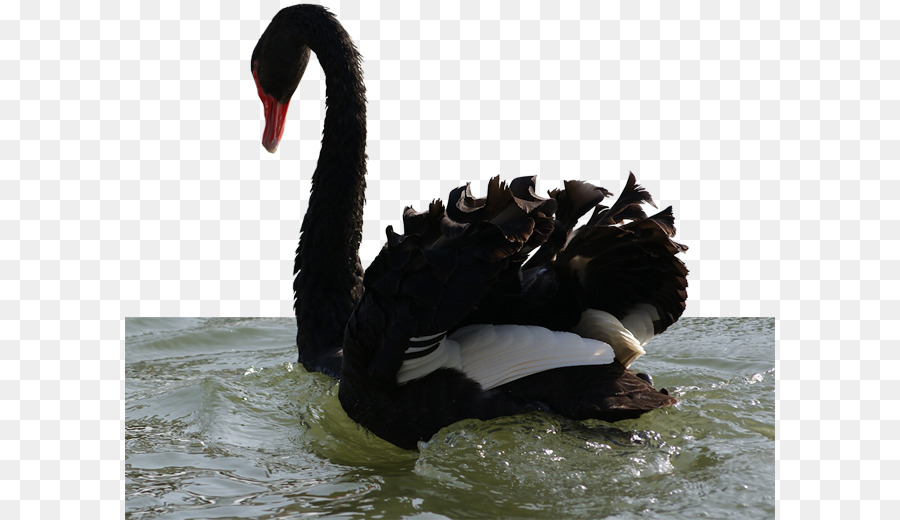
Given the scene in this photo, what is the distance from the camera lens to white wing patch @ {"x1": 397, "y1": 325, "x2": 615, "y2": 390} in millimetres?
3670

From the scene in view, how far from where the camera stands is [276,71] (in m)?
5.25

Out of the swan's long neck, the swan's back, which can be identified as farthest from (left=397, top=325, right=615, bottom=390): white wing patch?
the swan's long neck

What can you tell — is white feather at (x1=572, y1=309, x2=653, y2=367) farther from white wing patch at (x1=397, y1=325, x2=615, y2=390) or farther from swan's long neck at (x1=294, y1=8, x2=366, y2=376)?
swan's long neck at (x1=294, y1=8, x2=366, y2=376)

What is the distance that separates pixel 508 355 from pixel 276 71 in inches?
94.0

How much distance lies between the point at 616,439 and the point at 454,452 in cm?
62

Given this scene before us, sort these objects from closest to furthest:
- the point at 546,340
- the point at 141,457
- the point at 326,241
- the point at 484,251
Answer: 1. the point at 484,251
2. the point at 546,340
3. the point at 141,457
4. the point at 326,241

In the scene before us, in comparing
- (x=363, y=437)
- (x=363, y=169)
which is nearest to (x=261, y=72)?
(x=363, y=169)

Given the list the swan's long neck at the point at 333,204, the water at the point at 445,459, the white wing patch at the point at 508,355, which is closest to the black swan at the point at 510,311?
the white wing patch at the point at 508,355

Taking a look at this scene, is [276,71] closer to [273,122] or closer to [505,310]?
[273,122]

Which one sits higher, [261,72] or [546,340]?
[261,72]

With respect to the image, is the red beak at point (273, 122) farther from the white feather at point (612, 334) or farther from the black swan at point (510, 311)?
the white feather at point (612, 334)

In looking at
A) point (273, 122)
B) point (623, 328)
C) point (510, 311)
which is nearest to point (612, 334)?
point (623, 328)

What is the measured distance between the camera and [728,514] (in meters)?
3.11

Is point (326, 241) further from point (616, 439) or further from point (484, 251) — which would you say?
point (616, 439)
